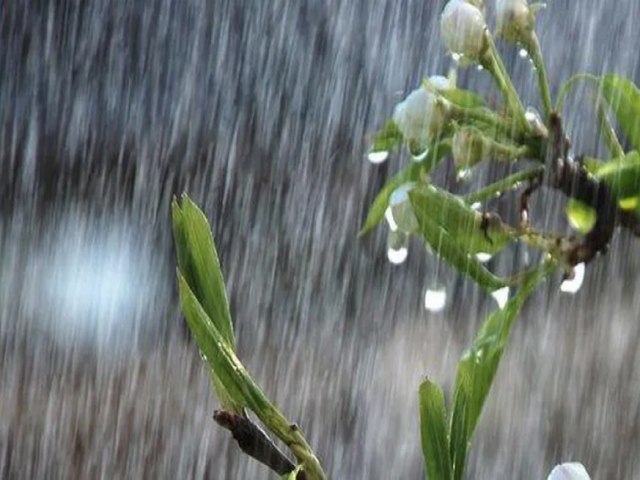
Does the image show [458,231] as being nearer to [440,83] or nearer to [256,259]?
[440,83]

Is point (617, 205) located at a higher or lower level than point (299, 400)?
higher

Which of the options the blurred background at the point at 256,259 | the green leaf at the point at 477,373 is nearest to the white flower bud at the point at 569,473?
the green leaf at the point at 477,373

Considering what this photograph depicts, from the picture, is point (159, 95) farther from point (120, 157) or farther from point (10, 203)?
point (10, 203)

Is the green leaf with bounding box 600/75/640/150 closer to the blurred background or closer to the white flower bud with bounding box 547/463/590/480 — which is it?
the white flower bud with bounding box 547/463/590/480

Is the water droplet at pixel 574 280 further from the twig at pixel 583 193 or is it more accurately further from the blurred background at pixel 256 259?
the blurred background at pixel 256 259

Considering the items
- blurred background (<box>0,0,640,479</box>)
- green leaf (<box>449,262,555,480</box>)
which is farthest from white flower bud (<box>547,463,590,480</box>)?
blurred background (<box>0,0,640,479</box>)

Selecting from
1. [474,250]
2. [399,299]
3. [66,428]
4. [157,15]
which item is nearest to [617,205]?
[474,250]
